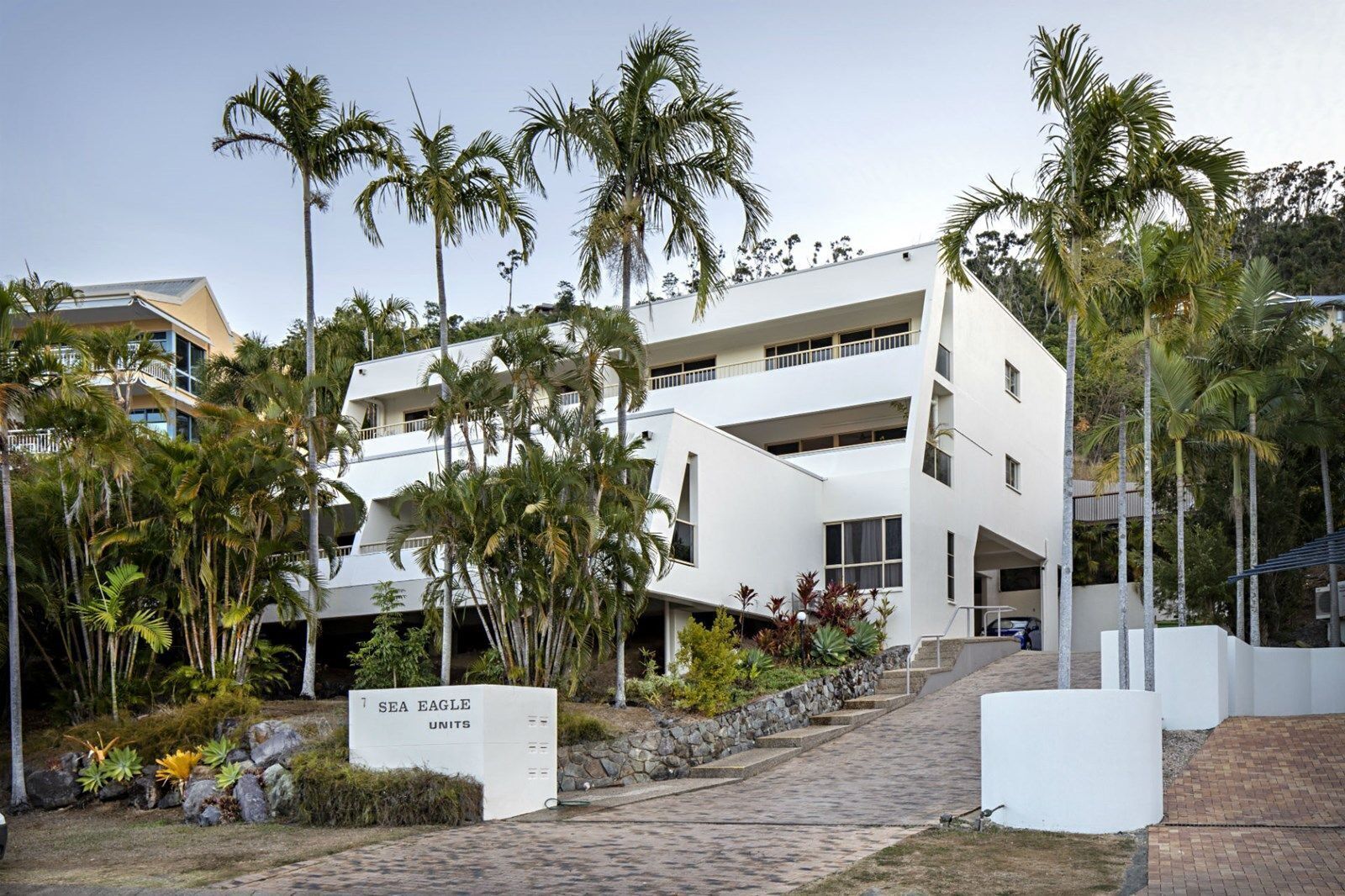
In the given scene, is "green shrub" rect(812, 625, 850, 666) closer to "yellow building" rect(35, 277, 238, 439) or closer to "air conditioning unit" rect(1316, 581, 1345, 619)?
"air conditioning unit" rect(1316, 581, 1345, 619)

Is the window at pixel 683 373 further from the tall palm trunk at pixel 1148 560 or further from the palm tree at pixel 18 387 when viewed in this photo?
the palm tree at pixel 18 387

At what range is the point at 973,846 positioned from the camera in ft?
38.1

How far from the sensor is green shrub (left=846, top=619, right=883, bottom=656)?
77.2ft

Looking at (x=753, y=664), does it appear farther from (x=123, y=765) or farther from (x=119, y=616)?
(x=119, y=616)

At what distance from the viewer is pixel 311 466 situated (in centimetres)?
2178

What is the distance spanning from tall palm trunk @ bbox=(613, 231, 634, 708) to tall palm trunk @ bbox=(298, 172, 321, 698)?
507 cm

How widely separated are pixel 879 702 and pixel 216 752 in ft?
35.8

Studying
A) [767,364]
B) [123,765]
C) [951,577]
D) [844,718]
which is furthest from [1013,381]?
[123,765]

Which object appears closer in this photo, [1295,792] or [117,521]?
[1295,792]

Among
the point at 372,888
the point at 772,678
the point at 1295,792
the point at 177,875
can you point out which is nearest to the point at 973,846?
the point at 1295,792

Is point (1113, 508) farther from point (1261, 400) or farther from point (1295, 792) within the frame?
point (1295, 792)

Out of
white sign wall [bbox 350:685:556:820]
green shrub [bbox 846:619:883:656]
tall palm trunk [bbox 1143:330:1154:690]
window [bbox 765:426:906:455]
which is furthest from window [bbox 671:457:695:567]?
tall palm trunk [bbox 1143:330:1154:690]

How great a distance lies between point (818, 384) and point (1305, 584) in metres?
11.2

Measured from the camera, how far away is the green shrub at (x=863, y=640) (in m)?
23.5
